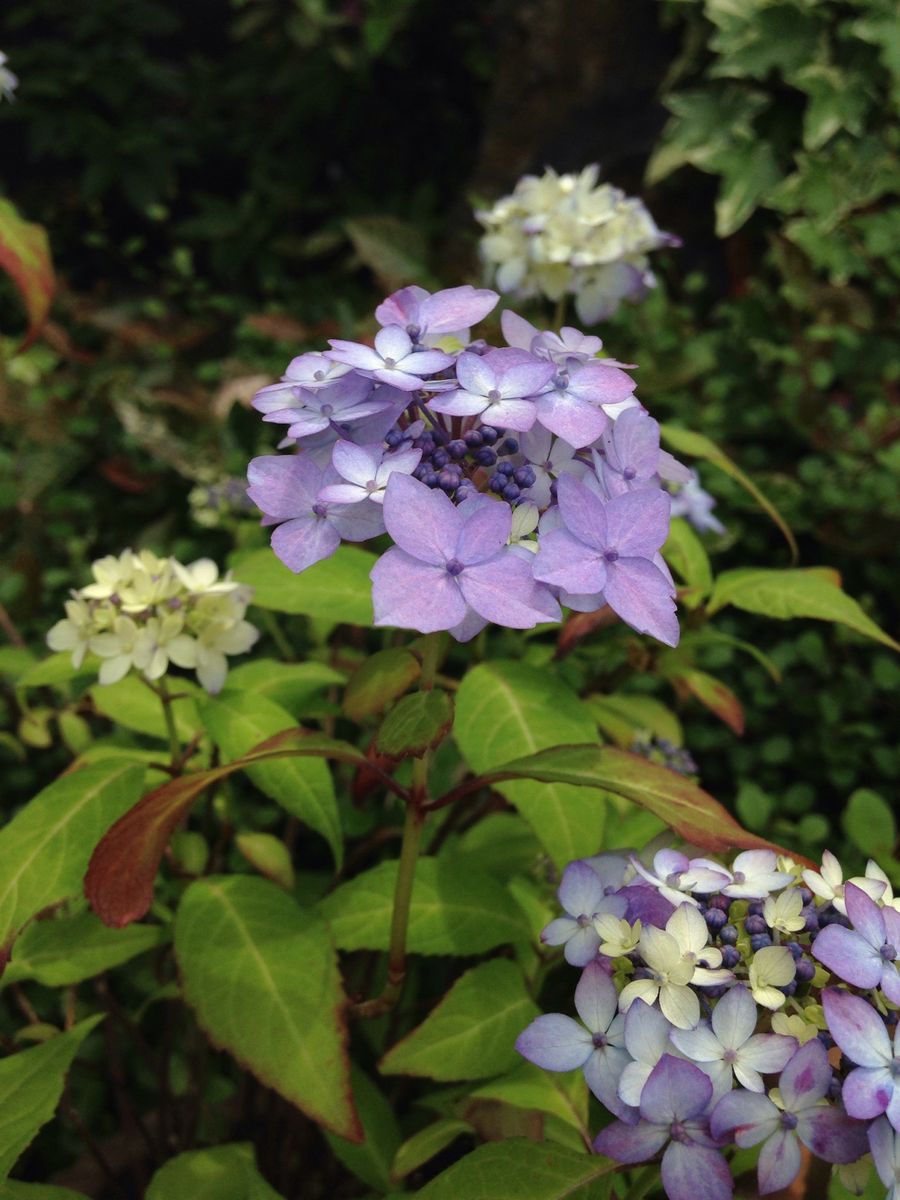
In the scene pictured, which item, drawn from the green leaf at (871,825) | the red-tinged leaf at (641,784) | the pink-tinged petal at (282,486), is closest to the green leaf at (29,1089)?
the red-tinged leaf at (641,784)

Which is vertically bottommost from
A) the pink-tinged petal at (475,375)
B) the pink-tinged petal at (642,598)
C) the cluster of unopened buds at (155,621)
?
the cluster of unopened buds at (155,621)

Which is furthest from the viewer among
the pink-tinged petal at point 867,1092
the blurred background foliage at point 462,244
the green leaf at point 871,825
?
the blurred background foliage at point 462,244

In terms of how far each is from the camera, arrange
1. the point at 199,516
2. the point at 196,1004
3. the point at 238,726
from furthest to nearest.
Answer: the point at 199,516
the point at 238,726
the point at 196,1004

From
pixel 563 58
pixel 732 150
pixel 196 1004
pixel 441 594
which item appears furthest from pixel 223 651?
pixel 563 58

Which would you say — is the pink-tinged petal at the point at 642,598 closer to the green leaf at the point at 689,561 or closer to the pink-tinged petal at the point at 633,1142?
the pink-tinged petal at the point at 633,1142

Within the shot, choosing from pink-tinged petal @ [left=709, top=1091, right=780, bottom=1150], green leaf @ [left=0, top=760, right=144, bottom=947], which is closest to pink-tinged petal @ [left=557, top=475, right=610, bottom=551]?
pink-tinged petal @ [left=709, top=1091, right=780, bottom=1150]

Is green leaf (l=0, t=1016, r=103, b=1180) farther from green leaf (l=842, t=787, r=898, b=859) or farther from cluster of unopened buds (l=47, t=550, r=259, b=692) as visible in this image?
green leaf (l=842, t=787, r=898, b=859)

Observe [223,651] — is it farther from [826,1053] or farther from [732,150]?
[732,150]
